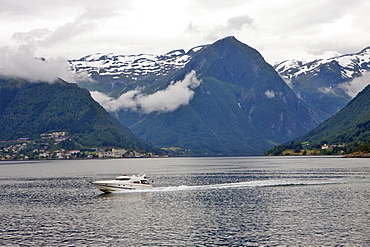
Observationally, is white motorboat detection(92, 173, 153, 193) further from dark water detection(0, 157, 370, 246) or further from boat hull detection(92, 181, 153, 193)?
dark water detection(0, 157, 370, 246)

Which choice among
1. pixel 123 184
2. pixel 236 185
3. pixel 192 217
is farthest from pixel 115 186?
pixel 192 217

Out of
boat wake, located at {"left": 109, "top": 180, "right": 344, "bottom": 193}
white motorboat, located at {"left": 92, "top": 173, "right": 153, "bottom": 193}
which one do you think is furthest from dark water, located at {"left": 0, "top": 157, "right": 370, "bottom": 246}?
white motorboat, located at {"left": 92, "top": 173, "right": 153, "bottom": 193}

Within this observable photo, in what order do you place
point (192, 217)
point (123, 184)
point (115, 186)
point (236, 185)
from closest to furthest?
point (192, 217) → point (115, 186) → point (123, 184) → point (236, 185)

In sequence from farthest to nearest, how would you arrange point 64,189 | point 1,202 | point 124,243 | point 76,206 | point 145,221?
point 64,189, point 1,202, point 76,206, point 145,221, point 124,243

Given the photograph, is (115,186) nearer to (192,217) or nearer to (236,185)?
(236,185)

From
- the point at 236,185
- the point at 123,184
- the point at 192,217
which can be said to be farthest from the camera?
the point at 236,185

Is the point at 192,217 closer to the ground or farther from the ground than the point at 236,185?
closer to the ground

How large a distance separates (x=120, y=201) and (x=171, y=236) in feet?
149

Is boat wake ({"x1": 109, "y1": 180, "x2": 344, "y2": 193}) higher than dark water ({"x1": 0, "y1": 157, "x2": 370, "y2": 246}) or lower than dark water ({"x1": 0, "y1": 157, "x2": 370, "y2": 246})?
higher

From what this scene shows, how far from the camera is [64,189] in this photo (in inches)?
5797

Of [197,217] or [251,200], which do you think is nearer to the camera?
[197,217]

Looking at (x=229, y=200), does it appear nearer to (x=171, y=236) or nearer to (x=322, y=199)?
(x=322, y=199)

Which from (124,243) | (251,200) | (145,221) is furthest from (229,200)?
(124,243)

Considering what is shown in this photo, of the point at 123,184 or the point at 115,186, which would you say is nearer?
the point at 115,186
